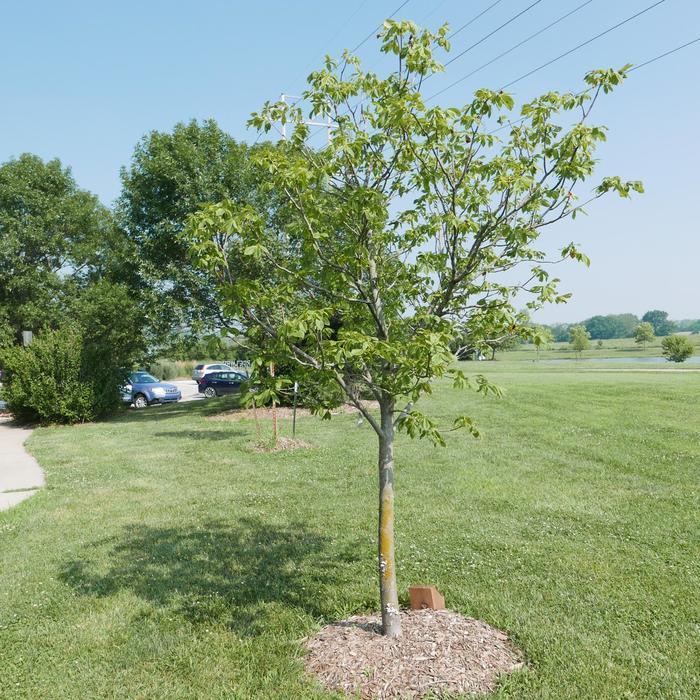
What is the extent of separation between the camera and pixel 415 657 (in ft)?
12.8

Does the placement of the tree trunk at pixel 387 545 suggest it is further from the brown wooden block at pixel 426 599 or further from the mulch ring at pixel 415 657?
the brown wooden block at pixel 426 599

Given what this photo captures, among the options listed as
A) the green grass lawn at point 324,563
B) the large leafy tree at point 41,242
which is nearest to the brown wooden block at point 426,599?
the green grass lawn at point 324,563

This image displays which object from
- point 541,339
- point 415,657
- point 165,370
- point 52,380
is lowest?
point 165,370

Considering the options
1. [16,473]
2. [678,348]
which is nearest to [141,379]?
[16,473]

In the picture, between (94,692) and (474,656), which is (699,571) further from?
(94,692)

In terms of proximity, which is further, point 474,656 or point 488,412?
point 488,412

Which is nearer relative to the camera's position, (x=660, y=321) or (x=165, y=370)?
(x=165, y=370)

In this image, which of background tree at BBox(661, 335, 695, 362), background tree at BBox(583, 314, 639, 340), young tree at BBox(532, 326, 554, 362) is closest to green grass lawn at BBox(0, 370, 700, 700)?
young tree at BBox(532, 326, 554, 362)

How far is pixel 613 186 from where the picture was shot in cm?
390

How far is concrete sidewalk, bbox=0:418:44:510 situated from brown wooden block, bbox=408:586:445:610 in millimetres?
6698

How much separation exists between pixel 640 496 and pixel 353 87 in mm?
6506

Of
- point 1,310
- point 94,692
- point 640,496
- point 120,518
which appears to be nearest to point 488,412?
point 640,496

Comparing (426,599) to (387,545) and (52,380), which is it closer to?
(387,545)

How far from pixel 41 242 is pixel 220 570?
2514 centimetres
